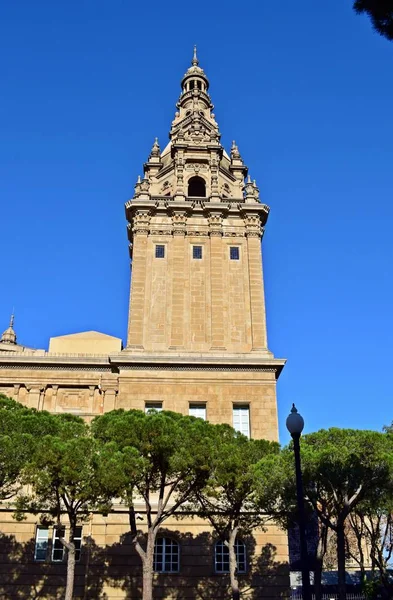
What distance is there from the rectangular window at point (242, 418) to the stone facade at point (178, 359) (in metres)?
0.20

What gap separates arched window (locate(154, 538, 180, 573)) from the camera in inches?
1061

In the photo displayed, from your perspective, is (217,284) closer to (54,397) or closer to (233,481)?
(54,397)

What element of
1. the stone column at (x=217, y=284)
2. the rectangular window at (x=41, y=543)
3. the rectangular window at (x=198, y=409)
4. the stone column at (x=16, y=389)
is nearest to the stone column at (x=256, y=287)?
the stone column at (x=217, y=284)

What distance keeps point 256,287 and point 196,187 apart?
1035cm

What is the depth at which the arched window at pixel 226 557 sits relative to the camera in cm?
2712

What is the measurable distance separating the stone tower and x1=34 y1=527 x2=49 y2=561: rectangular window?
32.7 feet

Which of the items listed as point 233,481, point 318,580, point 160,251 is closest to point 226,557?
point 318,580

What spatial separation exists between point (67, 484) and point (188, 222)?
1939 centimetres

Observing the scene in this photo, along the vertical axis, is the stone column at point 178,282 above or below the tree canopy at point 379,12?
above

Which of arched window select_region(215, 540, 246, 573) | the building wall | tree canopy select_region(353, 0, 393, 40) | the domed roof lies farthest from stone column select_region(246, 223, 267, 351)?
the domed roof

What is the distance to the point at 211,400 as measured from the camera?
30.3m

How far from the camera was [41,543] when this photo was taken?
2750 cm

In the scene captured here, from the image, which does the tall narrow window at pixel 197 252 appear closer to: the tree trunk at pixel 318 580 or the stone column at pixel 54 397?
the stone column at pixel 54 397

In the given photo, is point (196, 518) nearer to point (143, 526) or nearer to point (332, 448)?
point (143, 526)
